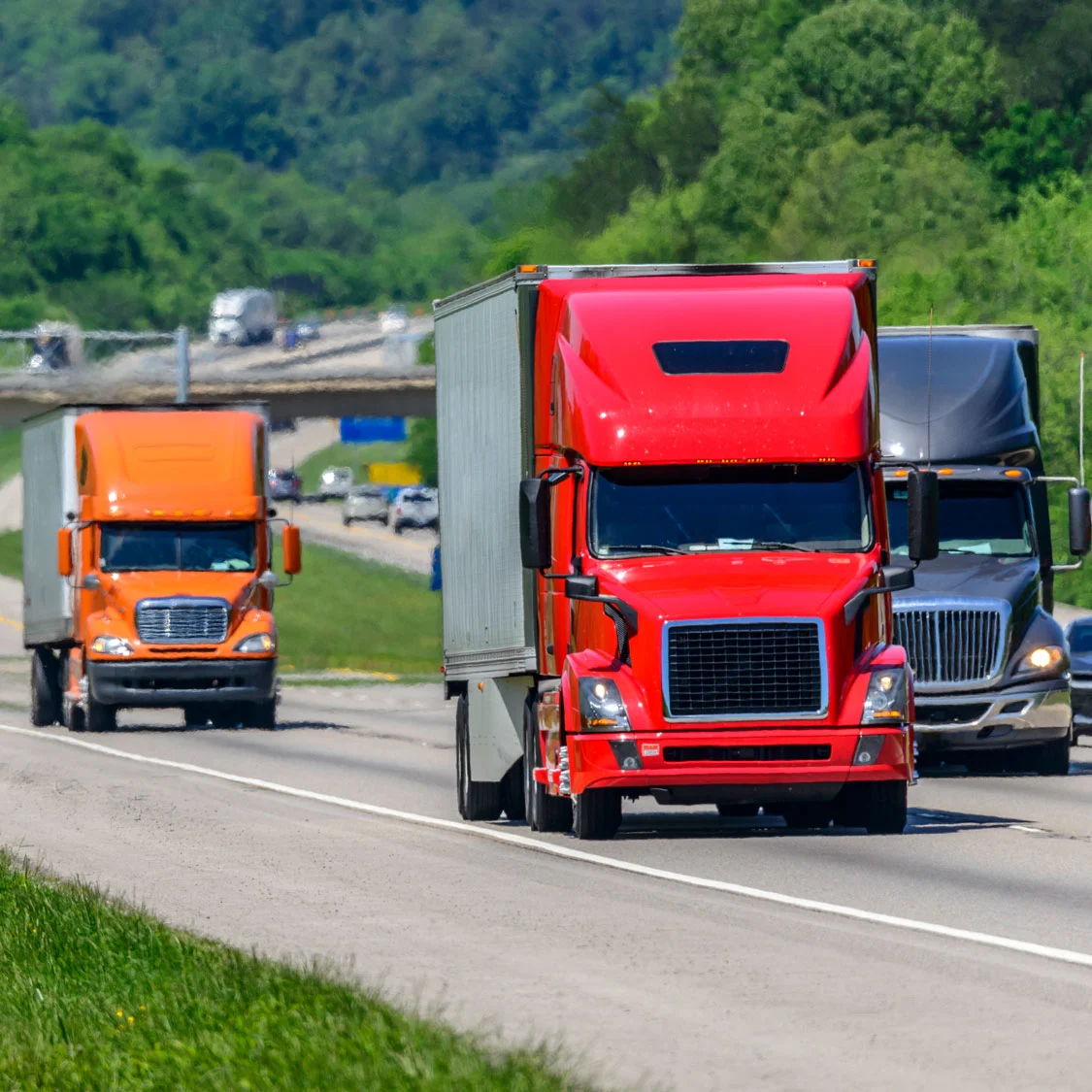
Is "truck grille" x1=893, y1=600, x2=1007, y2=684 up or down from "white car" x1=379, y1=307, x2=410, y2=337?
down

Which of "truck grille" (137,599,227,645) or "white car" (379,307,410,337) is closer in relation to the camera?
"truck grille" (137,599,227,645)

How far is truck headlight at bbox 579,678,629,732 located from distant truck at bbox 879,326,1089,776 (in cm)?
754

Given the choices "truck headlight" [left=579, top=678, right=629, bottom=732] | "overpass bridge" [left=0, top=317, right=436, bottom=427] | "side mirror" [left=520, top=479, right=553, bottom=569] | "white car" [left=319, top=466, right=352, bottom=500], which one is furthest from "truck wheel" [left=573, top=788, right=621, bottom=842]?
"white car" [left=319, top=466, right=352, bottom=500]

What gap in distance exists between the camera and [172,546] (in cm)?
3672

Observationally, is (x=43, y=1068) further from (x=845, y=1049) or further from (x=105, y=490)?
(x=105, y=490)

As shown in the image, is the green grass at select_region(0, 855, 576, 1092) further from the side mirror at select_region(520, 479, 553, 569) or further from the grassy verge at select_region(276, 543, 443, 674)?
the grassy verge at select_region(276, 543, 443, 674)

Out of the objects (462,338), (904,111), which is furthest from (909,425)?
(904,111)

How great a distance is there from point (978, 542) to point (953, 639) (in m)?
1.14

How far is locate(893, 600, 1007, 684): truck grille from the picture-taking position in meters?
25.0

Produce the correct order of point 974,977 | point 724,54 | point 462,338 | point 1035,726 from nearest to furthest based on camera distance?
point 974,977
point 462,338
point 1035,726
point 724,54

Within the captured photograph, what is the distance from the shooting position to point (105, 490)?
36.2 meters

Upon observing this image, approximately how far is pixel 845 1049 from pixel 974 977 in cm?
203

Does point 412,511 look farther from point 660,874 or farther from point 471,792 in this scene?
point 660,874

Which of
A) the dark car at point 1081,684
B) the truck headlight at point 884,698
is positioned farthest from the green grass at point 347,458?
the truck headlight at point 884,698
